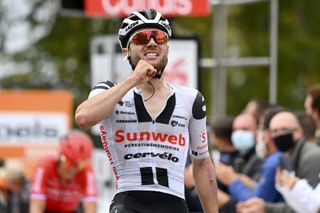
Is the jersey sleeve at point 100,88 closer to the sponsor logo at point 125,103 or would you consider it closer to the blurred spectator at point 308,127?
the sponsor logo at point 125,103

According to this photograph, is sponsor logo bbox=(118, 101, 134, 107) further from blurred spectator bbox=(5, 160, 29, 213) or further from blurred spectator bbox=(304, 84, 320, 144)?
blurred spectator bbox=(5, 160, 29, 213)

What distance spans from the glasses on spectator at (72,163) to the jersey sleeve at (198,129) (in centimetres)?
477

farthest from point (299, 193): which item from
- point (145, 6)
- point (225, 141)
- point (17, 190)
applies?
point (17, 190)

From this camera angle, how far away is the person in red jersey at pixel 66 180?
12.6m

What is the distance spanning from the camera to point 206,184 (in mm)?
7934

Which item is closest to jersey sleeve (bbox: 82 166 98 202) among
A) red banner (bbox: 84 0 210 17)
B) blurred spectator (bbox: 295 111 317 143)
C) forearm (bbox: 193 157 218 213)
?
red banner (bbox: 84 0 210 17)

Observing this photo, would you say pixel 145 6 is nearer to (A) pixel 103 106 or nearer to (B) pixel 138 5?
(B) pixel 138 5

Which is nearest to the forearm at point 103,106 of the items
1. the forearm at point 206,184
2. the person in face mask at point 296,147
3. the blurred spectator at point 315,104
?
the forearm at point 206,184

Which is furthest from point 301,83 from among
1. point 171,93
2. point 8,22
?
point 171,93

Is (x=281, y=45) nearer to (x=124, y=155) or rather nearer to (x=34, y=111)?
(x=34, y=111)

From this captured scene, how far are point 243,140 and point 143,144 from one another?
531 centimetres

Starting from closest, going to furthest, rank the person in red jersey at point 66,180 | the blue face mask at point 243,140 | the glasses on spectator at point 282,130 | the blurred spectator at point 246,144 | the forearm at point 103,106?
the forearm at point 103,106
the glasses on spectator at point 282,130
the blurred spectator at point 246,144
the person in red jersey at point 66,180
the blue face mask at point 243,140

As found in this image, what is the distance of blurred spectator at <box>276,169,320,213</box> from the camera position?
9.39 m

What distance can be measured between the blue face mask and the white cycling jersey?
5045 mm
